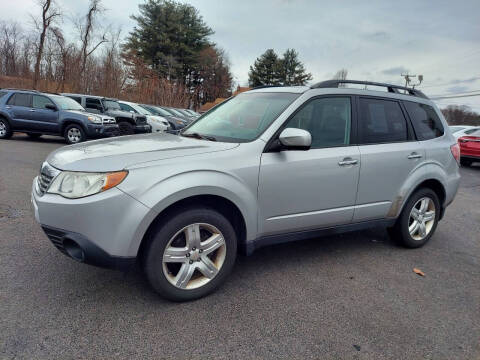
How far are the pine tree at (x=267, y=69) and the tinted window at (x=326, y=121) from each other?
169 feet

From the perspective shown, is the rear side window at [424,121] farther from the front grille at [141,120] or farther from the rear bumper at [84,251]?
the front grille at [141,120]

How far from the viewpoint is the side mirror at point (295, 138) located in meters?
2.77

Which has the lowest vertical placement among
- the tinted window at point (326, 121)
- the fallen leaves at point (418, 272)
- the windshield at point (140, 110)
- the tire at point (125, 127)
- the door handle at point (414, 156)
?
the fallen leaves at point (418, 272)

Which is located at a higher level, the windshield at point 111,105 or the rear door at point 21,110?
the windshield at point 111,105

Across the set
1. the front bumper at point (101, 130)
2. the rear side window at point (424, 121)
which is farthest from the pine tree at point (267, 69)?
the rear side window at point (424, 121)

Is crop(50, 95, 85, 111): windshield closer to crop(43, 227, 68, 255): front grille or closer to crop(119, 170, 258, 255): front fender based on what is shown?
crop(43, 227, 68, 255): front grille

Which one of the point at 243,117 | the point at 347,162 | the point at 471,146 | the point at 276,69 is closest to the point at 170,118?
the point at 471,146

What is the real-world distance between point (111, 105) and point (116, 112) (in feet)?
3.04

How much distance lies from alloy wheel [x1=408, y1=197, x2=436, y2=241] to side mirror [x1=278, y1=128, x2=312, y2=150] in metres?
2.00

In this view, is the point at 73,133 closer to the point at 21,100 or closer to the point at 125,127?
the point at 21,100

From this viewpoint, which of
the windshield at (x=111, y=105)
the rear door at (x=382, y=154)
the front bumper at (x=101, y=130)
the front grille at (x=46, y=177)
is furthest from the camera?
the windshield at (x=111, y=105)

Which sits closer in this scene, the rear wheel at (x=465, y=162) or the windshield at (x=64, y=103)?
the windshield at (x=64, y=103)

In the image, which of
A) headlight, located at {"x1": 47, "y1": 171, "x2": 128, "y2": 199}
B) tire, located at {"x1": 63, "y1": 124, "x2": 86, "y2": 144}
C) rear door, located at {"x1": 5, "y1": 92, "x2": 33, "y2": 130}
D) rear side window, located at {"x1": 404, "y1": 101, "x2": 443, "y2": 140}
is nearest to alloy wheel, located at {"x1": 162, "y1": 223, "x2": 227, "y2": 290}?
headlight, located at {"x1": 47, "y1": 171, "x2": 128, "y2": 199}

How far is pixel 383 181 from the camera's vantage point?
360cm
